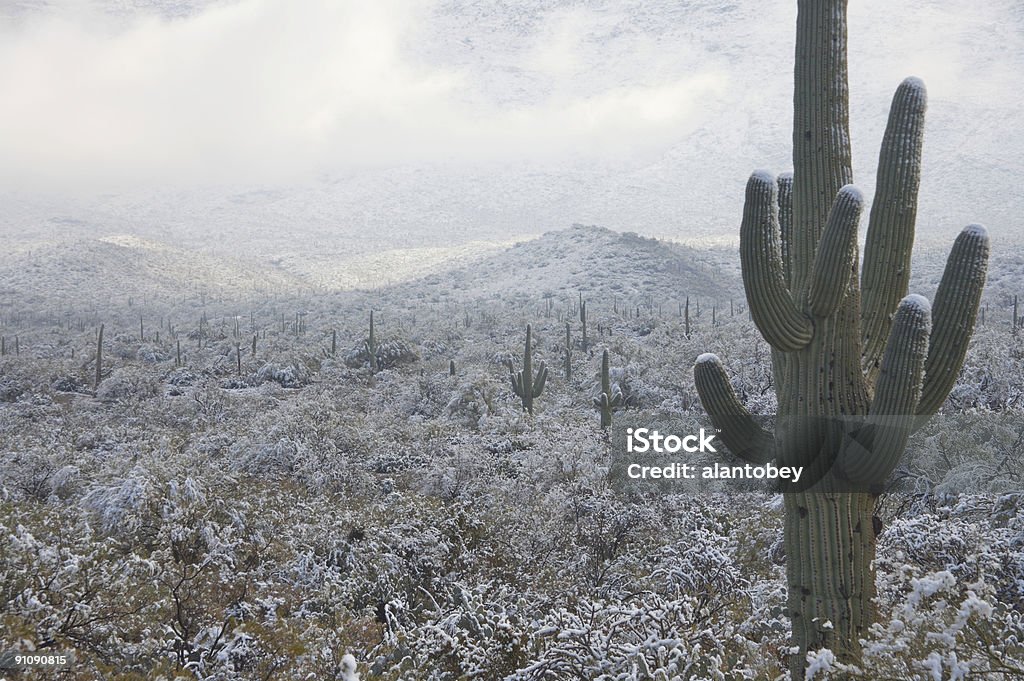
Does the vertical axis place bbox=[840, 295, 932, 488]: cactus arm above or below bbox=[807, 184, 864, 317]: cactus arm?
below

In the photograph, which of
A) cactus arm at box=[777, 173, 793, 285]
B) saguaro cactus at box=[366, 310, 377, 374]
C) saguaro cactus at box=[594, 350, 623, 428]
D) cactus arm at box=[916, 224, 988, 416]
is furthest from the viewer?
saguaro cactus at box=[366, 310, 377, 374]

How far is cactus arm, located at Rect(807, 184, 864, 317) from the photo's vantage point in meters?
4.17

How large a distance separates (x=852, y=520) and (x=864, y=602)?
1.52 ft

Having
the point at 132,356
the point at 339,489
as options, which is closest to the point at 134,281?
the point at 132,356

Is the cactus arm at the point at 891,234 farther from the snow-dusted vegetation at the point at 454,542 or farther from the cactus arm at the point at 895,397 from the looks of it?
the snow-dusted vegetation at the point at 454,542

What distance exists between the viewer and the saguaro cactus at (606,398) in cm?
1569

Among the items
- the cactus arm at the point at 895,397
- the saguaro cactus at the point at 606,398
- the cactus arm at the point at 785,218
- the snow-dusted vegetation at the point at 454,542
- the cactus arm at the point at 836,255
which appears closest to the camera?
the cactus arm at the point at 895,397

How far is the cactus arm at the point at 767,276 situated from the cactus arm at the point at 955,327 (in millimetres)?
747

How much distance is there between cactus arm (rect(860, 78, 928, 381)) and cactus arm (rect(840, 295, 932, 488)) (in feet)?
1.22

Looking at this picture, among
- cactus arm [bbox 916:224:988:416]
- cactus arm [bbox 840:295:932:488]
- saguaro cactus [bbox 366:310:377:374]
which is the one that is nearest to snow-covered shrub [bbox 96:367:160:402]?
saguaro cactus [bbox 366:310:377:374]

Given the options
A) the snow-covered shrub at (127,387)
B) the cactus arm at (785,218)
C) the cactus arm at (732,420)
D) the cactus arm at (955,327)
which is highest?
the cactus arm at (785,218)

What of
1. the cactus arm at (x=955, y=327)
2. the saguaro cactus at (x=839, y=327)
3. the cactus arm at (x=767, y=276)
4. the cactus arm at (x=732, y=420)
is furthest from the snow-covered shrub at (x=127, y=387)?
the cactus arm at (x=955, y=327)

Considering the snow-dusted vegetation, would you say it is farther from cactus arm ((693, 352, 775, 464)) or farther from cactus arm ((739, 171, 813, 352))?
cactus arm ((739, 171, 813, 352))

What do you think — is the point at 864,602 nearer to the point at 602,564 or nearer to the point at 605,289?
the point at 602,564
